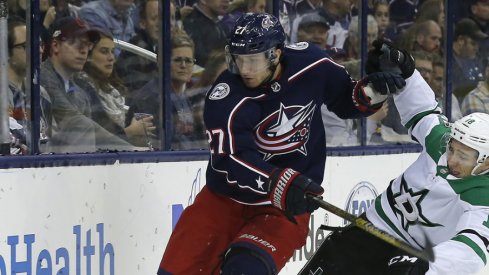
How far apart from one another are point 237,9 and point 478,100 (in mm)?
2417

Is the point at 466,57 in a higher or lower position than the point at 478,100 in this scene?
higher

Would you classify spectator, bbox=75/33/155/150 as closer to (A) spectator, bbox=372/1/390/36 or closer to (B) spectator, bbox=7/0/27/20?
(B) spectator, bbox=7/0/27/20

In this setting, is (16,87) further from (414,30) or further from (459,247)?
(414,30)

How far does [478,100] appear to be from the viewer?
24.6ft

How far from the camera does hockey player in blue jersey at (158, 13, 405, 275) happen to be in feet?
13.0

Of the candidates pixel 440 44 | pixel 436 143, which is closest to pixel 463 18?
pixel 440 44

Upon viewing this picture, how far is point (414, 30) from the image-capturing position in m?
7.03

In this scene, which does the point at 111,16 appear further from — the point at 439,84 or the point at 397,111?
the point at 439,84

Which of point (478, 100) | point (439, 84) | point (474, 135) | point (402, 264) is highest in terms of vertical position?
point (474, 135)

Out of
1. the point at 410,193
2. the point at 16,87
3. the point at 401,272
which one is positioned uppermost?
the point at 16,87

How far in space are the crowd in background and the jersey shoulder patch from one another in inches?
33.4

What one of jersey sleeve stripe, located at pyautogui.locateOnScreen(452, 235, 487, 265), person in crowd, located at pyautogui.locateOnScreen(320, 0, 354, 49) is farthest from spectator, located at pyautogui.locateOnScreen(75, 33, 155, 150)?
jersey sleeve stripe, located at pyautogui.locateOnScreen(452, 235, 487, 265)

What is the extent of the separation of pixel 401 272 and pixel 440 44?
343 centimetres

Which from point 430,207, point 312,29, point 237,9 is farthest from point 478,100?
point 430,207
